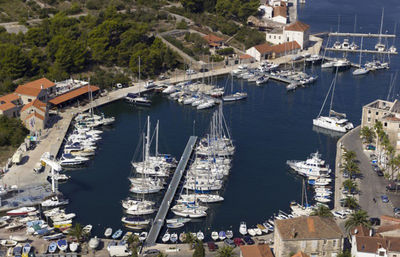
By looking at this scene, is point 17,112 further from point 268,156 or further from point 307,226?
point 307,226

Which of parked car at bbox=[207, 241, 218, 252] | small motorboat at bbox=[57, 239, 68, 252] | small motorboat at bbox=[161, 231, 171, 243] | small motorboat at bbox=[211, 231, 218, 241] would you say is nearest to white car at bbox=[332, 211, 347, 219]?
small motorboat at bbox=[211, 231, 218, 241]

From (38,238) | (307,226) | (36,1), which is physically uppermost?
(36,1)

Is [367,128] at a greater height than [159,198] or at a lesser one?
greater

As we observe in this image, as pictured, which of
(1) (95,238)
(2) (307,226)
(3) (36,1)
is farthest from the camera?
(3) (36,1)

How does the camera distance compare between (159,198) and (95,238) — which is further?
(159,198)

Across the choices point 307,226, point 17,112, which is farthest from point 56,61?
point 307,226

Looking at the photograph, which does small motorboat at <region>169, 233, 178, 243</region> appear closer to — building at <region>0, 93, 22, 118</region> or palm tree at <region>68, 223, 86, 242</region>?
palm tree at <region>68, 223, 86, 242</region>

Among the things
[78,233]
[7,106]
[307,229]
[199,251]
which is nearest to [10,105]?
[7,106]
